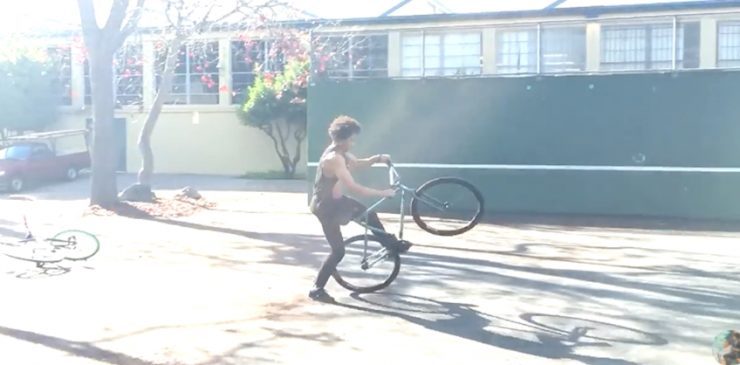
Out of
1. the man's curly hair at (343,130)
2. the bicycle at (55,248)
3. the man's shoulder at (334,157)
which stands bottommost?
the bicycle at (55,248)

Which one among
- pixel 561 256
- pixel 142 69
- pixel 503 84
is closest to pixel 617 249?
pixel 561 256

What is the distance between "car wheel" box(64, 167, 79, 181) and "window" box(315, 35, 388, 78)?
11.0m

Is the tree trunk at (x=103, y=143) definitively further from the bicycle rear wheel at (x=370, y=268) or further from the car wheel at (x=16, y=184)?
the bicycle rear wheel at (x=370, y=268)

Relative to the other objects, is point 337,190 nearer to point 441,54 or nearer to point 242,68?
point 441,54

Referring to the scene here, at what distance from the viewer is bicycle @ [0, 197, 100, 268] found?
1116cm

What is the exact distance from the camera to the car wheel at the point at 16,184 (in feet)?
83.9

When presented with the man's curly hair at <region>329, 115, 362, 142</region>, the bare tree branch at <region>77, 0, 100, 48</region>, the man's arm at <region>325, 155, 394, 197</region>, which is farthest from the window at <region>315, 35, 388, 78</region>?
the man's arm at <region>325, 155, 394, 197</region>

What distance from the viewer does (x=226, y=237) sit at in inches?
567

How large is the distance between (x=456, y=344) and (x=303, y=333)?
4.11 feet

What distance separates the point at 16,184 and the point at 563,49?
49.1 feet

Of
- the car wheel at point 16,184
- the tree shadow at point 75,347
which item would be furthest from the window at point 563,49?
the car wheel at point 16,184

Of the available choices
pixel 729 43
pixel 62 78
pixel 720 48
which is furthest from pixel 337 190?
pixel 62 78

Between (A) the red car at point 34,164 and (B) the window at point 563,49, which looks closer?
(B) the window at point 563,49

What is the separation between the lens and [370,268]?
9.87 metres
